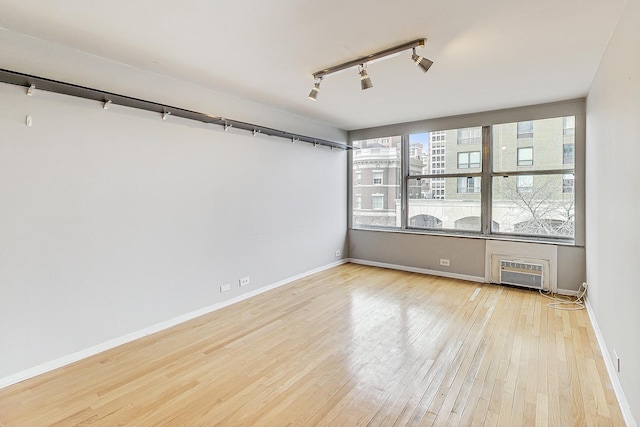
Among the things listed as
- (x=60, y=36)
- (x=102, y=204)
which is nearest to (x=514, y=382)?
(x=102, y=204)

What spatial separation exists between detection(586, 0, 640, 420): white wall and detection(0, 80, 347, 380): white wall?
11.9 ft

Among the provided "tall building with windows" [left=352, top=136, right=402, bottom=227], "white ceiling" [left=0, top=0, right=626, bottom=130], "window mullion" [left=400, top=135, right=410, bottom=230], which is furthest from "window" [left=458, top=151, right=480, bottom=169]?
"white ceiling" [left=0, top=0, right=626, bottom=130]

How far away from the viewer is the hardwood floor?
1.93 meters

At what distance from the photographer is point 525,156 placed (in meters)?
4.58

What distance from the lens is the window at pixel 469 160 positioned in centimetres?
495

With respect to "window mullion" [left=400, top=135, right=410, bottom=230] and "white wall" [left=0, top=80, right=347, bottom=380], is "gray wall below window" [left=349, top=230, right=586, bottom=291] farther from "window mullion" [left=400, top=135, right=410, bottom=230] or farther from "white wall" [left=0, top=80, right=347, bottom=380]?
"white wall" [left=0, top=80, right=347, bottom=380]

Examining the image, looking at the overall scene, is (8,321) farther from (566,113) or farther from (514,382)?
(566,113)

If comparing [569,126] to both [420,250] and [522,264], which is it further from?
[420,250]

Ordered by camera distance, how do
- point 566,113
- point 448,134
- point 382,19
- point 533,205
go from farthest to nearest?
1. point 448,134
2. point 533,205
3. point 566,113
4. point 382,19

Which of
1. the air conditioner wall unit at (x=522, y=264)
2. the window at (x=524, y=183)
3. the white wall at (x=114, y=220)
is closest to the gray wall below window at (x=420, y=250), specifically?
the air conditioner wall unit at (x=522, y=264)

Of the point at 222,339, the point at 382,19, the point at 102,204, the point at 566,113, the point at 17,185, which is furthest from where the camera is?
the point at 566,113

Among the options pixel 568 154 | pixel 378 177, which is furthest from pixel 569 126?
pixel 378 177

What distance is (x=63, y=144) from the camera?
2.51 meters

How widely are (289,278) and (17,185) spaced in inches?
131
